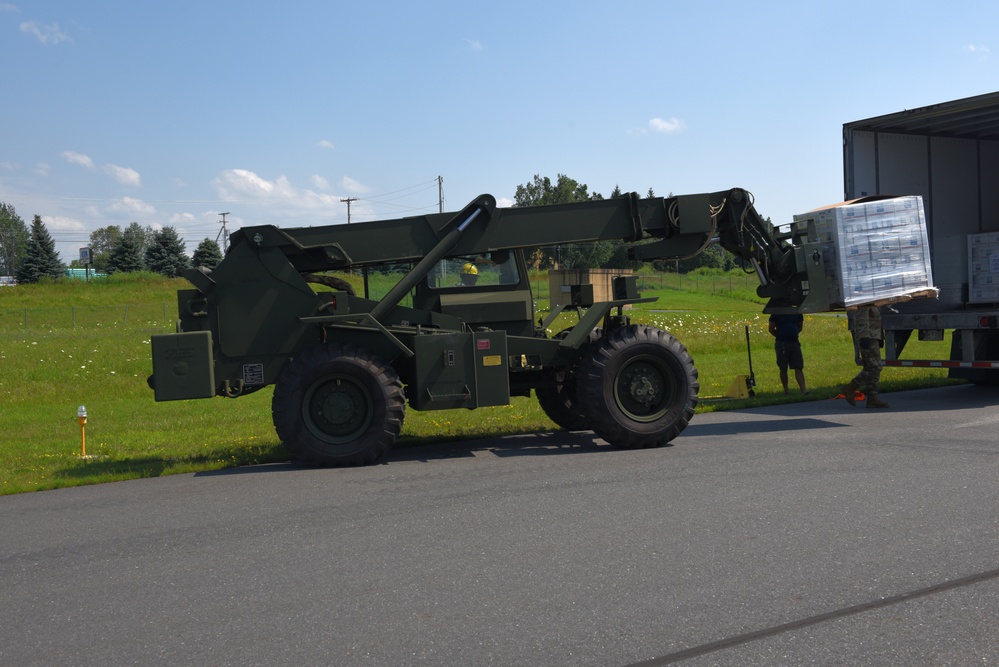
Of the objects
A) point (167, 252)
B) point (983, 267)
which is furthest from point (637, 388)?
point (167, 252)

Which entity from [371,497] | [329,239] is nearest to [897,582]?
[371,497]

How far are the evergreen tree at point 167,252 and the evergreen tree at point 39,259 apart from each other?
22.2 ft

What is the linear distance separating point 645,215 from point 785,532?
18.0ft

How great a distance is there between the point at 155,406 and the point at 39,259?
175ft

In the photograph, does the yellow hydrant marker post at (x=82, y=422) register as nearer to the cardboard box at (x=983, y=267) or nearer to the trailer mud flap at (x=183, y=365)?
the trailer mud flap at (x=183, y=365)

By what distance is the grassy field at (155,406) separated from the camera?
11.0 m

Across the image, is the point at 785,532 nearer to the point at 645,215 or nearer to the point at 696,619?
the point at 696,619

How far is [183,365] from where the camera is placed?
10.1 meters

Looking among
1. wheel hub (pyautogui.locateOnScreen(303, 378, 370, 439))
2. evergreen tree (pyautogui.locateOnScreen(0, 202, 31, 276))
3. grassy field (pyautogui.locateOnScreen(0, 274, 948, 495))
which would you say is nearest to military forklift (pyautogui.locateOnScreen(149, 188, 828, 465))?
wheel hub (pyautogui.locateOnScreen(303, 378, 370, 439))

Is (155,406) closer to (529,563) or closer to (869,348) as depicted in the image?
(869,348)

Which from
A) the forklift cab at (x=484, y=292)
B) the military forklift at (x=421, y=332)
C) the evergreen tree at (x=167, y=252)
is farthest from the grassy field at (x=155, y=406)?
the evergreen tree at (x=167, y=252)

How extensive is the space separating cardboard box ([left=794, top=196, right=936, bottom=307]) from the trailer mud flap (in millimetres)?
7148

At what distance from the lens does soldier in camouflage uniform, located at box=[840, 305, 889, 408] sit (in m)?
13.4

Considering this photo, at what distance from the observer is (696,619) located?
15.9 feet
